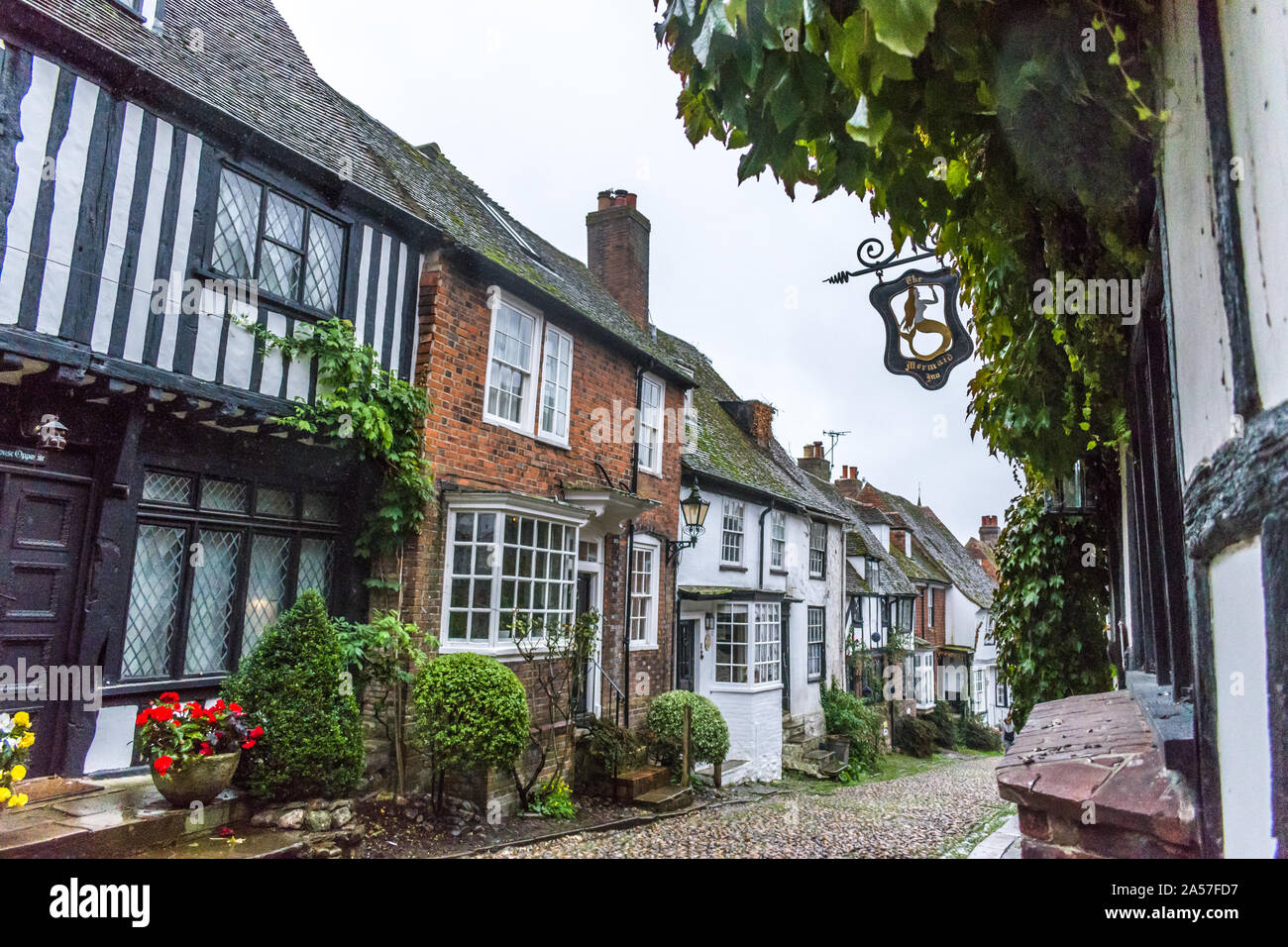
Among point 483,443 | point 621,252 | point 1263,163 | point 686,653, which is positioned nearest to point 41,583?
point 483,443

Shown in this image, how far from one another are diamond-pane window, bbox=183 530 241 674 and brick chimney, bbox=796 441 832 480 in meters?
21.4

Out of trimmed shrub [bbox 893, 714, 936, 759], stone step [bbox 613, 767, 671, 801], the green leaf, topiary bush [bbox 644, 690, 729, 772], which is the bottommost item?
trimmed shrub [bbox 893, 714, 936, 759]

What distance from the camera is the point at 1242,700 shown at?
1.72 metres

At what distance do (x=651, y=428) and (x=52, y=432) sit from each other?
9.41m

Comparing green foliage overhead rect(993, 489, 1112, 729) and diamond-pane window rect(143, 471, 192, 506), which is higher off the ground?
diamond-pane window rect(143, 471, 192, 506)

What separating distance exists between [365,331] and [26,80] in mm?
3496

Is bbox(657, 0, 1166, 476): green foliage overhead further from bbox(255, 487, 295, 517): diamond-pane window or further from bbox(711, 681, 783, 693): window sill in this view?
bbox(711, 681, 783, 693): window sill

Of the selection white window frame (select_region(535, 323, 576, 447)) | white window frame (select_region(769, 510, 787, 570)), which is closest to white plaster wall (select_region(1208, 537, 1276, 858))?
white window frame (select_region(535, 323, 576, 447))

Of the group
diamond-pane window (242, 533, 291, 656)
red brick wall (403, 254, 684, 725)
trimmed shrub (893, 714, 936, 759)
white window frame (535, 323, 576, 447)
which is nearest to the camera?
diamond-pane window (242, 533, 291, 656)

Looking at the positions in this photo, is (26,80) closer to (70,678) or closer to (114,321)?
(114,321)

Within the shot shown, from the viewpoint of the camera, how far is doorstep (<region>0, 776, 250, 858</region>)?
4.88 meters

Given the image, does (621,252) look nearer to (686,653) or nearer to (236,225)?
(686,653)
